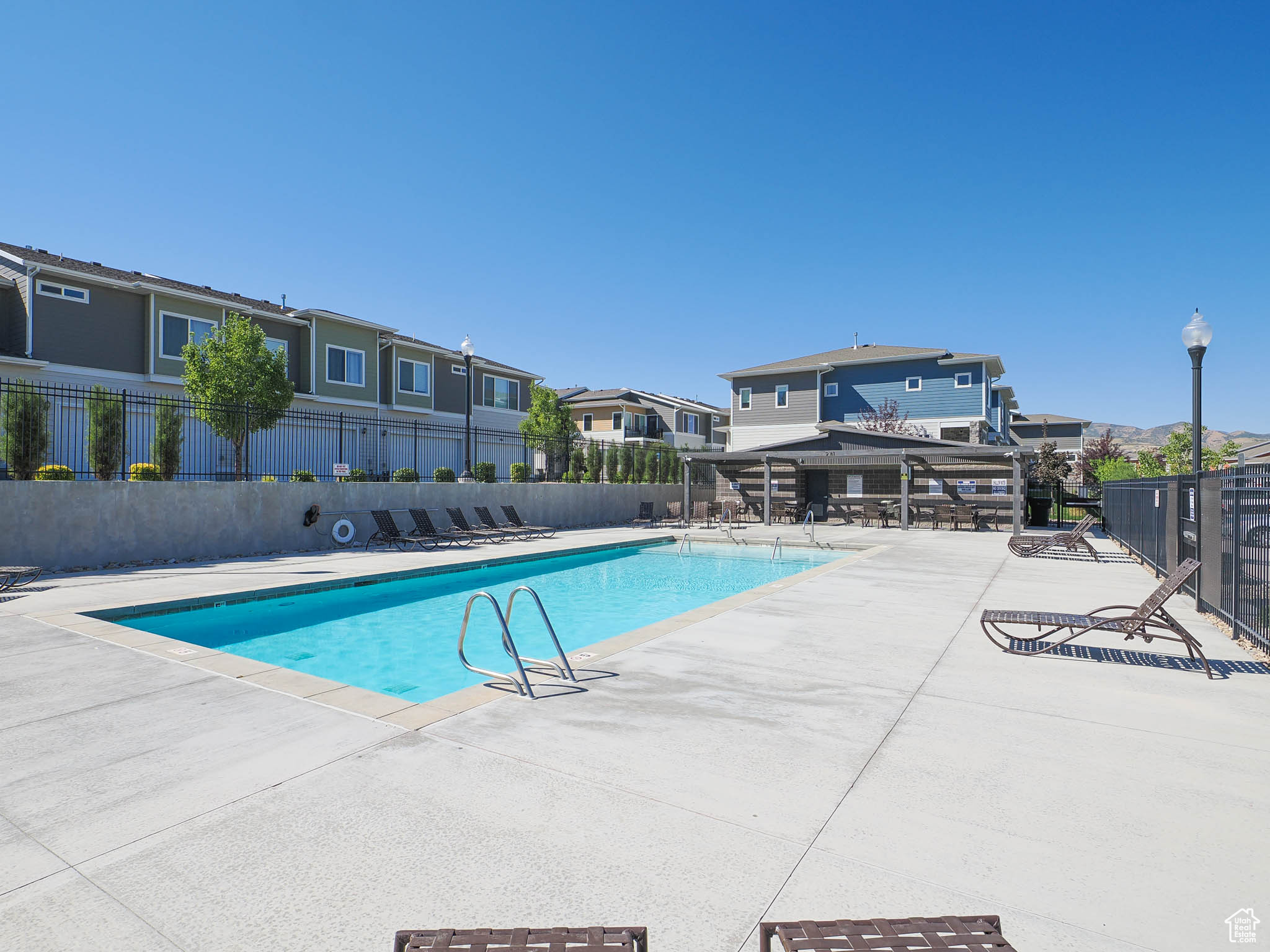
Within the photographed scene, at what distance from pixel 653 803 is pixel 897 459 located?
22421mm

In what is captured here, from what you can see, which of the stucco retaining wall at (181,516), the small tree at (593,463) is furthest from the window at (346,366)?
the stucco retaining wall at (181,516)

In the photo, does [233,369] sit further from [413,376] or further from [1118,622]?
[1118,622]

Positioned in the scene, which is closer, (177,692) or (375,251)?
(177,692)

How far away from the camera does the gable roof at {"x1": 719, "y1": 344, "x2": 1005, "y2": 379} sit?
30.3 m

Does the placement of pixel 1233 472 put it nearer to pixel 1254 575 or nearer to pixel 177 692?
pixel 1254 575

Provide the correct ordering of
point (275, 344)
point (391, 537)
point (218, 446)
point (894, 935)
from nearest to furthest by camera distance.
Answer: point (894, 935) → point (391, 537) → point (218, 446) → point (275, 344)

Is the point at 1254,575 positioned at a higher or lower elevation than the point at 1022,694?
higher

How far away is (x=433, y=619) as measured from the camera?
30.3ft

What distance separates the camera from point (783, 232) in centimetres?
2331

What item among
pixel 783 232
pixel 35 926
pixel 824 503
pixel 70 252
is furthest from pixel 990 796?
pixel 70 252

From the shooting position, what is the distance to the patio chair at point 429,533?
1548cm

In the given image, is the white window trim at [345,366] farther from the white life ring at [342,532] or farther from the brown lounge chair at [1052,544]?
the brown lounge chair at [1052,544]

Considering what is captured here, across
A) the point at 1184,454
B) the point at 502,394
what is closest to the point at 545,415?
the point at 502,394

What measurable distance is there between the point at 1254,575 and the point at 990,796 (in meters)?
5.13
